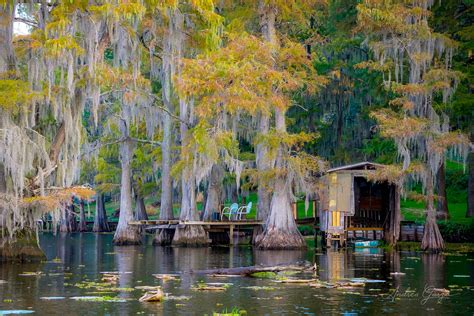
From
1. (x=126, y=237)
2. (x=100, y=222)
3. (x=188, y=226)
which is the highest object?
(x=100, y=222)

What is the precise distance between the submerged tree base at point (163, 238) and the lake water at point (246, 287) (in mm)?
11136

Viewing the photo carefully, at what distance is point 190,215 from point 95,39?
1572cm

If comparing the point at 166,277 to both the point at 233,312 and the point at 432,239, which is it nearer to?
the point at 233,312

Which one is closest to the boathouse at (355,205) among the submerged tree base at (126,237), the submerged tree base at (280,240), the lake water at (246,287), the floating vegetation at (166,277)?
the submerged tree base at (280,240)

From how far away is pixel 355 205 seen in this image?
3909 centimetres

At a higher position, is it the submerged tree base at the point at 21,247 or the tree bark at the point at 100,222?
the tree bark at the point at 100,222

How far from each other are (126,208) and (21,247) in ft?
53.3

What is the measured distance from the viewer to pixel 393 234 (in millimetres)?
36469

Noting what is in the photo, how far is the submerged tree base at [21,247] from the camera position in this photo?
86.2 ft

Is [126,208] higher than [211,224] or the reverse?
higher

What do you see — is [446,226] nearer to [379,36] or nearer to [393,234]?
[393,234]

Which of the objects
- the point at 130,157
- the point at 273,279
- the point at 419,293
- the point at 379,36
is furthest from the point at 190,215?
the point at 419,293

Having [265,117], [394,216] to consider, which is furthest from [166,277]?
[394,216]

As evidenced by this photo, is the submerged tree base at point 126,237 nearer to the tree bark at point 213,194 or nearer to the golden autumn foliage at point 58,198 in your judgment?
the tree bark at point 213,194
